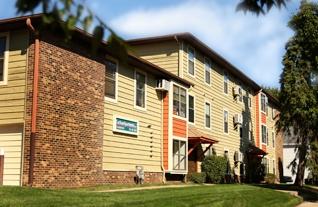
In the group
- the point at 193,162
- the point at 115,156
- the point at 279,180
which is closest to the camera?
the point at 115,156

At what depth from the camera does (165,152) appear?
70.2 ft

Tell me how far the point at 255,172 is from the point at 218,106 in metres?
7.21

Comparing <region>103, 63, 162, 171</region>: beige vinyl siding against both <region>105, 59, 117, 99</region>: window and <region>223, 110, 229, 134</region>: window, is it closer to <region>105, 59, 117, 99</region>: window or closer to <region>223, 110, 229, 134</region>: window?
<region>105, 59, 117, 99</region>: window

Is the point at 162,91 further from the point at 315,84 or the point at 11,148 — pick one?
the point at 315,84

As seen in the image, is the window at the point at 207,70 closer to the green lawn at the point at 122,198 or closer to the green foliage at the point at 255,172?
the green foliage at the point at 255,172

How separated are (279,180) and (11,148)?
3397 centimetres

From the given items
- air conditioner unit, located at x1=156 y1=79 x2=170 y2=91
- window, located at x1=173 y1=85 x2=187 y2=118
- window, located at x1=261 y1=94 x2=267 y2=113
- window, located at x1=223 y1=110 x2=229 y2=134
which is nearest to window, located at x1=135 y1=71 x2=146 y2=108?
air conditioner unit, located at x1=156 y1=79 x2=170 y2=91

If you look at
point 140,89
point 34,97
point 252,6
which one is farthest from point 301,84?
point 252,6

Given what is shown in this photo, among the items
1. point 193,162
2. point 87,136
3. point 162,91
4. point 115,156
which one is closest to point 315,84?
point 193,162

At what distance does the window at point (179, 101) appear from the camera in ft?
73.6

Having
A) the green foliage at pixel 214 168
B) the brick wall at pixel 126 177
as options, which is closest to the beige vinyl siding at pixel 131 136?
the brick wall at pixel 126 177

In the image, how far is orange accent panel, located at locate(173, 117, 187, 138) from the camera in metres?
22.0

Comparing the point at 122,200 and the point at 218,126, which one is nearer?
the point at 122,200

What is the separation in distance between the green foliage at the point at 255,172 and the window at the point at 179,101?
497 inches
